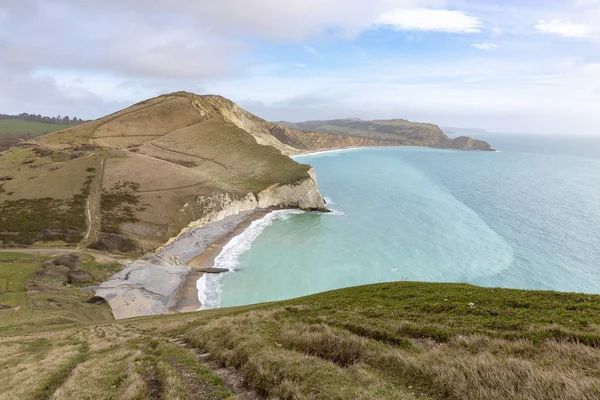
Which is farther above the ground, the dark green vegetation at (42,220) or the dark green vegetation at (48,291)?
the dark green vegetation at (42,220)

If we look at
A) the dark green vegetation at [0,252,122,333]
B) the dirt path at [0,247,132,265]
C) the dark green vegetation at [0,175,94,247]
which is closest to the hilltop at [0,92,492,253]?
the dark green vegetation at [0,175,94,247]

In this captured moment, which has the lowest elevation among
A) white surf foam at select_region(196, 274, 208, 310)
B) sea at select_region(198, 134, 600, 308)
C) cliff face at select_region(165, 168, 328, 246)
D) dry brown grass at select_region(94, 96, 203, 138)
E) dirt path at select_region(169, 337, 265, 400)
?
white surf foam at select_region(196, 274, 208, 310)

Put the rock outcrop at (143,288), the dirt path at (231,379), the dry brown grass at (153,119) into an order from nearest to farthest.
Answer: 1. the dirt path at (231,379)
2. the rock outcrop at (143,288)
3. the dry brown grass at (153,119)

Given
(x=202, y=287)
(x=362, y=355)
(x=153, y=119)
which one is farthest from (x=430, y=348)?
(x=153, y=119)

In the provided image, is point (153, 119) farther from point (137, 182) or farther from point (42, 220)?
point (42, 220)

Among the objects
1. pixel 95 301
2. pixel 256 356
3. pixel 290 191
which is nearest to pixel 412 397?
pixel 256 356

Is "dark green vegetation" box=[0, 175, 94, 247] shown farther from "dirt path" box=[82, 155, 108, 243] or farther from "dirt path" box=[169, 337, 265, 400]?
"dirt path" box=[169, 337, 265, 400]


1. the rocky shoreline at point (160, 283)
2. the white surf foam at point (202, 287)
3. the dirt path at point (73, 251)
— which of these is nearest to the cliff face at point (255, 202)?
the rocky shoreline at point (160, 283)

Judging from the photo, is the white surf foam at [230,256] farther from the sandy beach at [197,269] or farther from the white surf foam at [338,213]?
the white surf foam at [338,213]

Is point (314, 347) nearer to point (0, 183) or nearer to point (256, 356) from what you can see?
point (256, 356)
